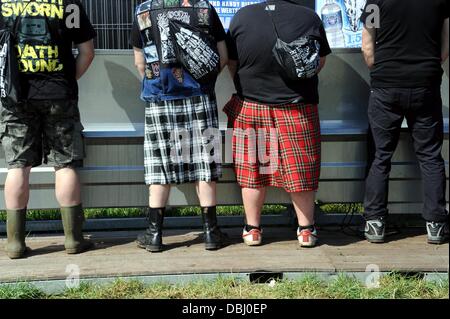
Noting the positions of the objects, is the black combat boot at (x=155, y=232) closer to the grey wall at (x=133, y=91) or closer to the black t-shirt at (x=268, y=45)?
the grey wall at (x=133, y=91)

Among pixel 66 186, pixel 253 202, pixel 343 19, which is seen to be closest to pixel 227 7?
pixel 343 19

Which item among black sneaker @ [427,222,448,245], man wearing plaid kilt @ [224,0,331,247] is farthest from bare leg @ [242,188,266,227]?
black sneaker @ [427,222,448,245]

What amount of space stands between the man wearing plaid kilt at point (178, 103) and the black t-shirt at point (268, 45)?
132 millimetres

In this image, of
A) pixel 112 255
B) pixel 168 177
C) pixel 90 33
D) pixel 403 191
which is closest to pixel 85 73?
pixel 90 33

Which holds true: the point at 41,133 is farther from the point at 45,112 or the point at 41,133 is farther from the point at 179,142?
the point at 179,142

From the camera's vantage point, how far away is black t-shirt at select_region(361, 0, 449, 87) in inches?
148

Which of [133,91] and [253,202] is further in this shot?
[133,91]

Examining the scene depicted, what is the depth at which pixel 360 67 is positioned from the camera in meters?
4.32

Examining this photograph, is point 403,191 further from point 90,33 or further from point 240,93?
point 90,33

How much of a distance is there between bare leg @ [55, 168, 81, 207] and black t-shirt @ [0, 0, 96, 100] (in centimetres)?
47

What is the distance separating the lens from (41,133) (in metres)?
3.82

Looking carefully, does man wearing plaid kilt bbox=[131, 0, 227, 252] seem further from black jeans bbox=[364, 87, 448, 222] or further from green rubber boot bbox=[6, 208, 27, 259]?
black jeans bbox=[364, 87, 448, 222]

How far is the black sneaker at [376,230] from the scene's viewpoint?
13.3 ft

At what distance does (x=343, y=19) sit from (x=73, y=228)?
7.74 ft
